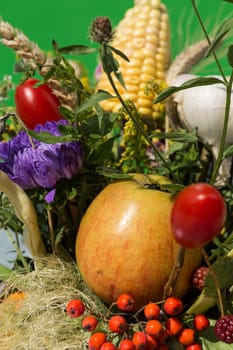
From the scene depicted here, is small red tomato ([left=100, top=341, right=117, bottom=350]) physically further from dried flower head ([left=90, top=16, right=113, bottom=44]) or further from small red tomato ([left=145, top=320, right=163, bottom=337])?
dried flower head ([left=90, top=16, right=113, bottom=44])

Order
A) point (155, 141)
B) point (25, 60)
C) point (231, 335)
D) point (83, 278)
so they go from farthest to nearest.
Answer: point (155, 141) → point (25, 60) → point (83, 278) → point (231, 335)

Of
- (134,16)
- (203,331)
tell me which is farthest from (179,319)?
(134,16)

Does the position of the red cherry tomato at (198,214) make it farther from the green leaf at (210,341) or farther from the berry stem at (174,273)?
the green leaf at (210,341)

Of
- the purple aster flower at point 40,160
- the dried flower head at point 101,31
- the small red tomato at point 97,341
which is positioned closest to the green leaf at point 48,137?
the purple aster flower at point 40,160

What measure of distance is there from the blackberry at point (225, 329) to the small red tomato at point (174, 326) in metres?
0.05

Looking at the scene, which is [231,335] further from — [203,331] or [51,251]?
[51,251]

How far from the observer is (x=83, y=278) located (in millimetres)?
771

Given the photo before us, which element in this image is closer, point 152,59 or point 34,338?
point 34,338

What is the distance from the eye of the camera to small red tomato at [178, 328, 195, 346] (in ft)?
2.28

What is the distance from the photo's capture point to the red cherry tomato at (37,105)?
854 mm

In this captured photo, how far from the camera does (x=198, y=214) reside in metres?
0.45

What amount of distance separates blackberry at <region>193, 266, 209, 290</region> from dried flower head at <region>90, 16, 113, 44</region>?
11.6 inches

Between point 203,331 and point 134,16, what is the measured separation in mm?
635

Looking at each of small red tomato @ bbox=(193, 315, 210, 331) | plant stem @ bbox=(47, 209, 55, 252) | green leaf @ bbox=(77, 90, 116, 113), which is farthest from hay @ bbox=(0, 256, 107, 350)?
green leaf @ bbox=(77, 90, 116, 113)
